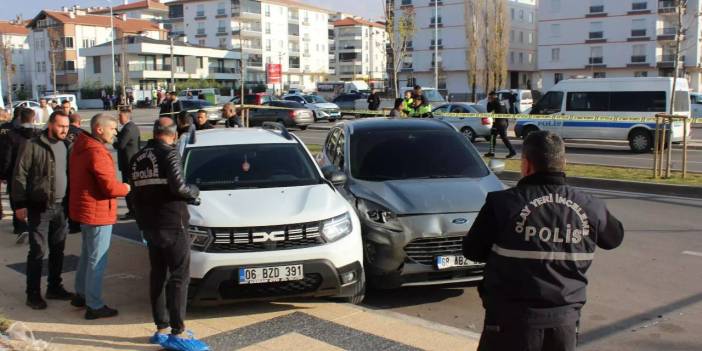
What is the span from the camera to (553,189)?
2982mm

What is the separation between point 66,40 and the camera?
9069cm

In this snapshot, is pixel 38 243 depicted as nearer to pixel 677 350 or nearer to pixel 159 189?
pixel 159 189

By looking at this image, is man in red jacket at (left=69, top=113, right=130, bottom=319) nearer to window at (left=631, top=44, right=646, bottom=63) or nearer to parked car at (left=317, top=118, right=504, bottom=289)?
parked car at (left=317, top=118, right=504, bottom=289)

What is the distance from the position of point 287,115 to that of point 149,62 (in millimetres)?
56901

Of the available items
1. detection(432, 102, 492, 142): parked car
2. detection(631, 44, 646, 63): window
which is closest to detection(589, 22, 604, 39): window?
detection(631, 44, 646, 63): window

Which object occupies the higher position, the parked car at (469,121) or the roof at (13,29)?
the roof at (13,29)

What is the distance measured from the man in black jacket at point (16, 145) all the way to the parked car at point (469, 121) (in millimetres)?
16613

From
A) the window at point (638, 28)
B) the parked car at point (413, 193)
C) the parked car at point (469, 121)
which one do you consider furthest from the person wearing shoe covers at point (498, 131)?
the window at point (638, 28)

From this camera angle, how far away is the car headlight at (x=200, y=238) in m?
5.50

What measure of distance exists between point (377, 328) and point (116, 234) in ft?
18.1

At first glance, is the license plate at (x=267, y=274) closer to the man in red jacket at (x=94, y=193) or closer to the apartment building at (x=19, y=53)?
the man in red jacket at (x=94, y=193)

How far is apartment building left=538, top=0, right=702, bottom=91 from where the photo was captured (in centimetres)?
6712

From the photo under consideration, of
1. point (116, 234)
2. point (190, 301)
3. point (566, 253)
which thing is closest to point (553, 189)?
point (566, 253)

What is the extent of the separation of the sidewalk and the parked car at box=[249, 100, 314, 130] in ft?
79.5
